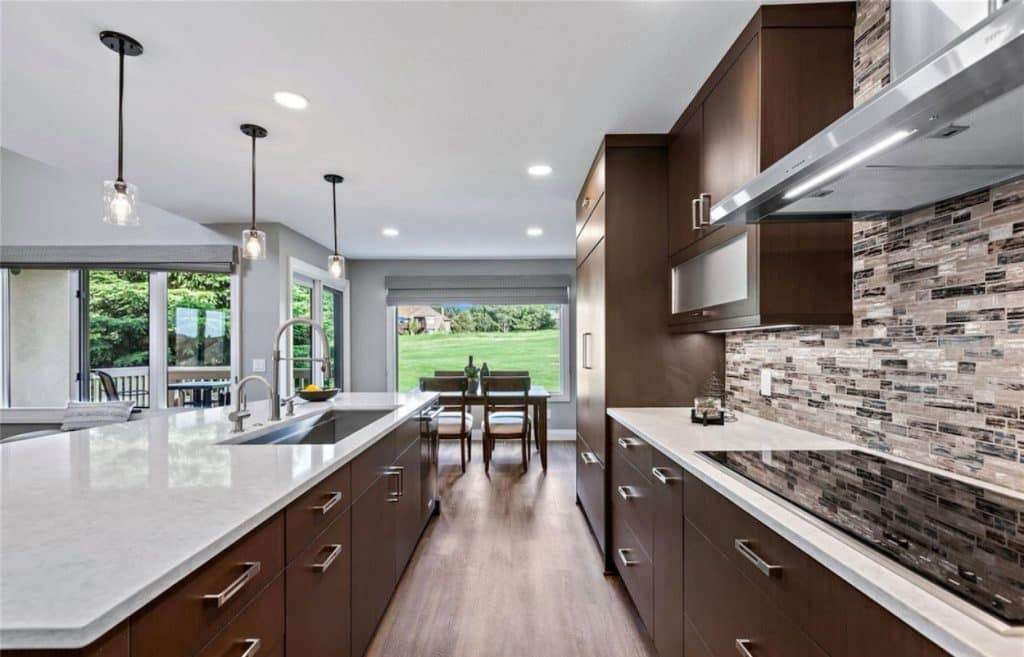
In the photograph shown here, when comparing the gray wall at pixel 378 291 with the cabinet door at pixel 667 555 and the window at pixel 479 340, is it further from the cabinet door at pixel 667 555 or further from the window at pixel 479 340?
the cabinet door at pixel 667 555

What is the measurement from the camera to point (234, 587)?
0.91 metres

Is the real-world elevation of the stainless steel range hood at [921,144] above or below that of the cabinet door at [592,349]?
above

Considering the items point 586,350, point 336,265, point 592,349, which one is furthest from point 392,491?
point 336,265

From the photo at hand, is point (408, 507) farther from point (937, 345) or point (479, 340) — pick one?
point (479, 340)

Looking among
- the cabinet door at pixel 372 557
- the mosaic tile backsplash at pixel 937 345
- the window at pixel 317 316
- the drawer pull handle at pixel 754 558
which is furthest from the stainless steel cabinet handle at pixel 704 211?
the window at pixel 317 316

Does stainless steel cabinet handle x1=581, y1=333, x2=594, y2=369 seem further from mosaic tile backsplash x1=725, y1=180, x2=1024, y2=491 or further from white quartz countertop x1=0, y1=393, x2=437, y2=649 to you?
white quartz countertop x1=0, y1=393, x2=437, y2=649

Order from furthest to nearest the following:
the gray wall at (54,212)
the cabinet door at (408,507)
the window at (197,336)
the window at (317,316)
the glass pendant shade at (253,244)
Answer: the window at (317,316), the window at (197,336), the gray wall at (54,212), the glass pendant shade at (253,244), the cabinet door at (408,507)

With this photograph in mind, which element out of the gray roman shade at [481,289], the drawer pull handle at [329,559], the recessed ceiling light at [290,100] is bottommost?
the drawer pull handle at [329,559]

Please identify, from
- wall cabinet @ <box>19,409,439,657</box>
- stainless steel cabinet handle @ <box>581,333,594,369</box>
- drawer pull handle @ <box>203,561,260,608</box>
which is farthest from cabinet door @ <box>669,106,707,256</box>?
drawer pull handle @ <box>203,561,260,608</box>

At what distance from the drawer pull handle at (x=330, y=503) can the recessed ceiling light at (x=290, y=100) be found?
1703 millimetres

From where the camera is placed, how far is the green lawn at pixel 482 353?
6.54 meters

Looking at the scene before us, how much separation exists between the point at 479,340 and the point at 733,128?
200 inches

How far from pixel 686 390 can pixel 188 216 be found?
4.31 meters

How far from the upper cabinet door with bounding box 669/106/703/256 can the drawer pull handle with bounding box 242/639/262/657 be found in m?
1.98
